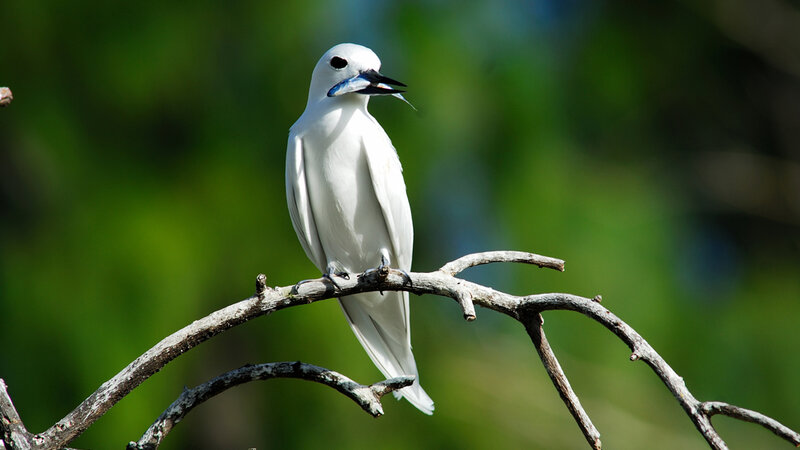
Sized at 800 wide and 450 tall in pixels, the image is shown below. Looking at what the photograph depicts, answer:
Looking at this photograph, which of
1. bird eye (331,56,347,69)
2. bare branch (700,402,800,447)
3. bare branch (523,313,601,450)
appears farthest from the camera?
bird eye (331,56,347,69)

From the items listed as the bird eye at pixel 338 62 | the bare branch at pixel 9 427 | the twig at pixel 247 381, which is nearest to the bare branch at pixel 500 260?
the twig at pixel 247 381

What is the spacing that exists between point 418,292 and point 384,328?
1091 mm

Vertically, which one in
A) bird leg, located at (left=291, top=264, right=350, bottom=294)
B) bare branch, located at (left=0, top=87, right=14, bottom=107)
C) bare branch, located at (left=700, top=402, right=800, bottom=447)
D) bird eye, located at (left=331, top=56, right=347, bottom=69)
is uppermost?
bird eye, located at (left=331, top=56, right=347, bottom=69)

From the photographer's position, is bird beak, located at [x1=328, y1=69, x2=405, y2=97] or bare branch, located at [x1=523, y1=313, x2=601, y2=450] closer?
bare branch, located at [x1=523, y1=313, x2=601, y2=450]

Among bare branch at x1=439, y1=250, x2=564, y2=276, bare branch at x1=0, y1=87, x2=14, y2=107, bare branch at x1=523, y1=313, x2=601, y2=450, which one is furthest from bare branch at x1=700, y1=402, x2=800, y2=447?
bare branch at x1=0, y1=87, x2=14, y2=107

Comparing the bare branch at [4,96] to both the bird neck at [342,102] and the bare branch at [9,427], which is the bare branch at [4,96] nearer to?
the bare branch at [9,427]

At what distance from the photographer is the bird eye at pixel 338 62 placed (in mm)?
3738

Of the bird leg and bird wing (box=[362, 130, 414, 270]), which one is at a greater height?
bird wing (box=[362, 130, 414, 270])

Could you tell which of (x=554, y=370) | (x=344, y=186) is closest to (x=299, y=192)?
(x=344, y=186)

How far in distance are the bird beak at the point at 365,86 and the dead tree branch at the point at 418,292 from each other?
90 centimetres

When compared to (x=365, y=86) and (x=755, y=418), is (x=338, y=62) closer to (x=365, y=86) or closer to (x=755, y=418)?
(x=365, y=86)

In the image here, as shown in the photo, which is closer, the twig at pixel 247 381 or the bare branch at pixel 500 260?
the twig at pixel 247 381

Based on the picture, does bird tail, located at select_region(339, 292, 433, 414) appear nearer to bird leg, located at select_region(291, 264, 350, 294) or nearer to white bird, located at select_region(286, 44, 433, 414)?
white bird, located at select_region(286, 44, 433, 414)

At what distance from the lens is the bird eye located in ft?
12.3
